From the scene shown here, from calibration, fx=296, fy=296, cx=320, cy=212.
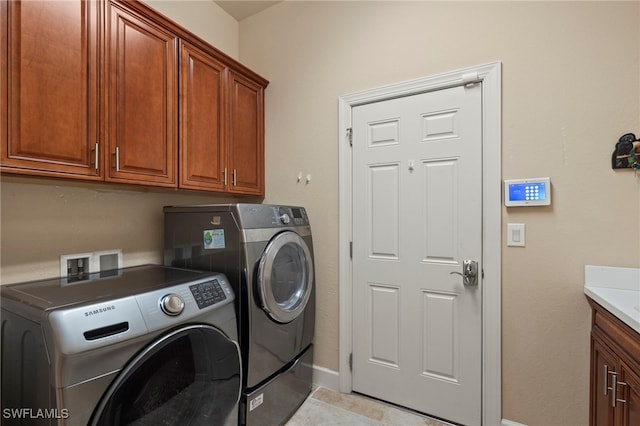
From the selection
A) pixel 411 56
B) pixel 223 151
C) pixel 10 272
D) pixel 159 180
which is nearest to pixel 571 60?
pixel 411 56

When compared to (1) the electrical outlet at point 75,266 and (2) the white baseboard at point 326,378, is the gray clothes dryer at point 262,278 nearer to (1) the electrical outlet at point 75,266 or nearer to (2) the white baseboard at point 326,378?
(2) the white baseboard at point 326,378

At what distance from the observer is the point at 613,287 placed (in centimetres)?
140

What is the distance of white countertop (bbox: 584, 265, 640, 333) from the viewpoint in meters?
1.19

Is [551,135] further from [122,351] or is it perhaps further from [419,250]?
[122,351]

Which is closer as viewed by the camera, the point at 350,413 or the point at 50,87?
the point at 50,87

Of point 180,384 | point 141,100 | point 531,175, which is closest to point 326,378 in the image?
point 180,384

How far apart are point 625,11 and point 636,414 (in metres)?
1.72

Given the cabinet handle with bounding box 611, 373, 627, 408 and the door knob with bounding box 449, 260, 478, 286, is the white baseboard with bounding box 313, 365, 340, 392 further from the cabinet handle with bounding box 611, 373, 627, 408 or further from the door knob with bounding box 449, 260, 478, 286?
the cabinet handle with bounding box 611, 373, 627, 408

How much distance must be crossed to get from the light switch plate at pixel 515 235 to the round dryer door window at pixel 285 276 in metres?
1.18

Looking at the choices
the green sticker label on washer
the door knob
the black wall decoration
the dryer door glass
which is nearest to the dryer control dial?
the green sticker label on washer

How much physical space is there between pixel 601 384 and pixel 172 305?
185 centimetres

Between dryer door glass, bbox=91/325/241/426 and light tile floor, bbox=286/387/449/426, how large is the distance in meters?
0.60

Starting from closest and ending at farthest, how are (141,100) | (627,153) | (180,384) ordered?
(180,384) < (627,153) < (141,100)

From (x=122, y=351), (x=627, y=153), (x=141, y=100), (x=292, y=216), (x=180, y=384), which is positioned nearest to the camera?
(x=122, y=351)
